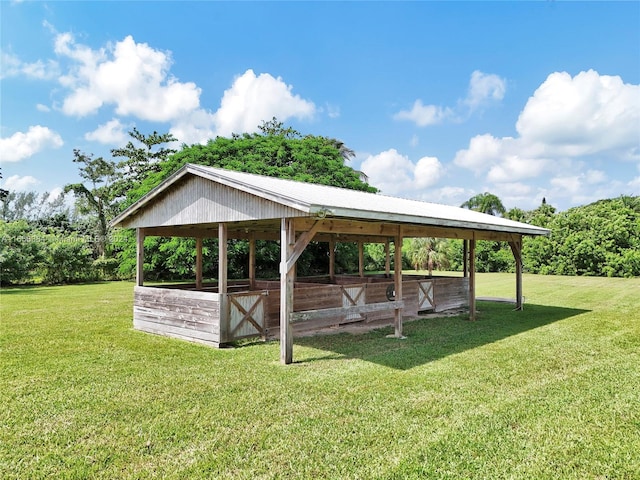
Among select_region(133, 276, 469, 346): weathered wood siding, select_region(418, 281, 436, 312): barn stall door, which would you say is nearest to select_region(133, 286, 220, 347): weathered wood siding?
select_region(133, 276, 469, 346): weathered wood siding

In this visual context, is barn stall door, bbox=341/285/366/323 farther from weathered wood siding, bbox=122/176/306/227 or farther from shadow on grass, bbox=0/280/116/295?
shadow on grass, bbox=0/280/116/295

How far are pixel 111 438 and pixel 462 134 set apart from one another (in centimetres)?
2297

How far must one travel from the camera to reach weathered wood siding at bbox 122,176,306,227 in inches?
285

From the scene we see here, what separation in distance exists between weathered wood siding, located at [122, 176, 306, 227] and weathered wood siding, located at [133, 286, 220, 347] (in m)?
1.45

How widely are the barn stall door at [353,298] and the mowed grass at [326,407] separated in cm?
126

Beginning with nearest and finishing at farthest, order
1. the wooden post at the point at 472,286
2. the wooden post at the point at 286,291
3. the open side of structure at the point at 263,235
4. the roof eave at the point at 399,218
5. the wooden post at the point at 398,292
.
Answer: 1. the roof eave at the point at 399,218
2. the wooden post at the point at 286,291
3. the open side of structure at the point at 263,235
4. the wooden post at the point at 398,292
5. the wooden post at the point at 472,286

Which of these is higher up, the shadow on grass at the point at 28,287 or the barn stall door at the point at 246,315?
the barn stall door at the point at 246,315

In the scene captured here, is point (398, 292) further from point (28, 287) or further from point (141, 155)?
point (141, 155)

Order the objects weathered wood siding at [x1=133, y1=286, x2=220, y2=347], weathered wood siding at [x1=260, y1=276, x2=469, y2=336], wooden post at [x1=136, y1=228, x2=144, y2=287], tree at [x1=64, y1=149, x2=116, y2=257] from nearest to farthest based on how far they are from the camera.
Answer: weathered wood siding at [x1=133, y1=286, x2=220, y2=347] < weathered wood siding at [x1=260, y1=276, x2=469, y2=336] < wooden post at [x1=136, y1=228, x2=144, y2=287] < tree at [x1=64, y1=149, x2=116, y2=257]

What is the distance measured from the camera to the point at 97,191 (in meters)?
29.9

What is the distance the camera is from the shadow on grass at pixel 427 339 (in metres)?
7.00

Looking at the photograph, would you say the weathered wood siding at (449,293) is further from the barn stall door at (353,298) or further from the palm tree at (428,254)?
the palm tree at (428,254)

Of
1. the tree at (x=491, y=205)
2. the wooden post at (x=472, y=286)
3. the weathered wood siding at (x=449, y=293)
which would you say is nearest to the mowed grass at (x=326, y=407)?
the wooden post at (x=472, y=286)

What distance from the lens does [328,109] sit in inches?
941
